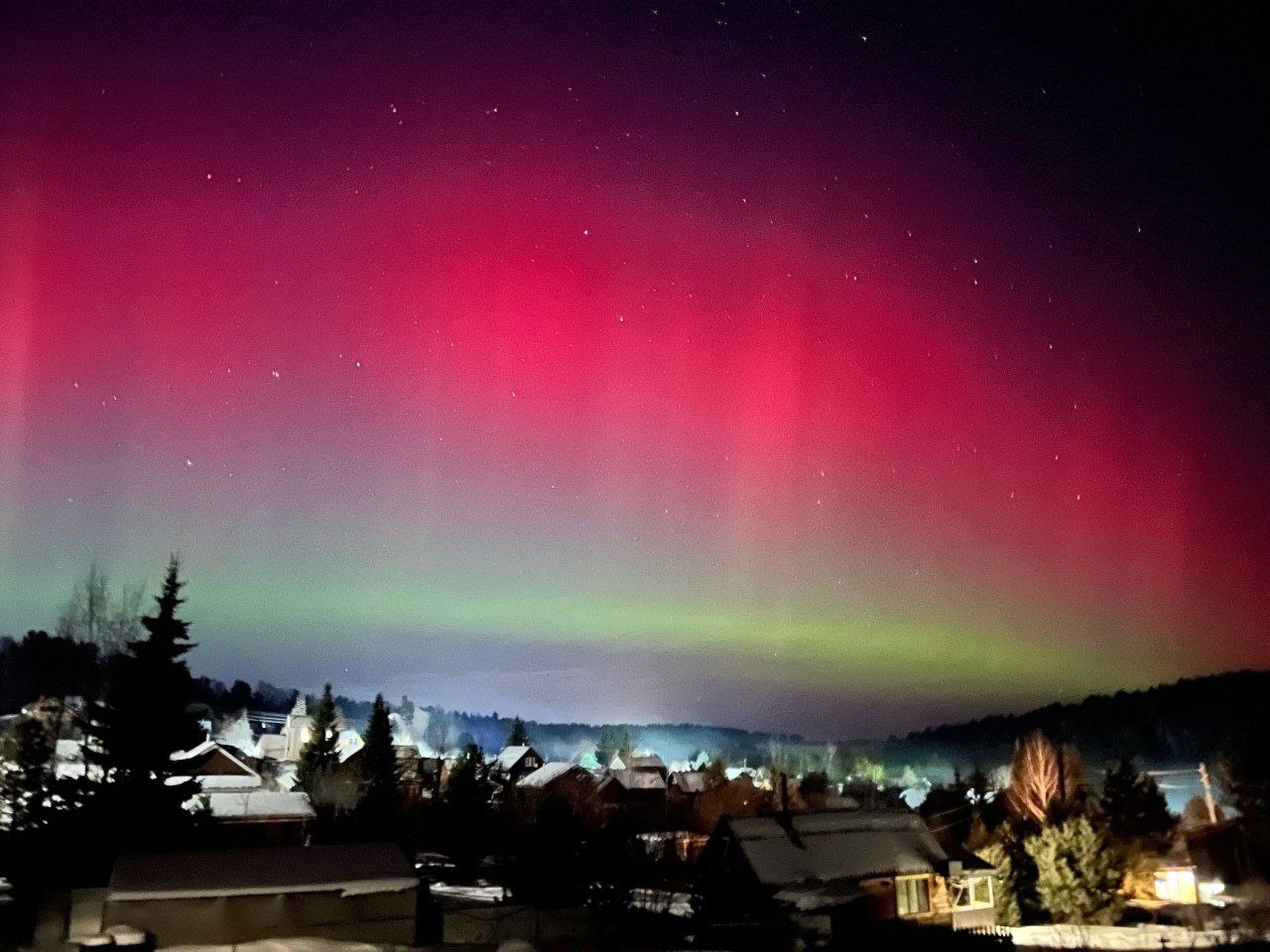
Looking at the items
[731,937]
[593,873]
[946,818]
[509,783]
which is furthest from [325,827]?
[946,818]

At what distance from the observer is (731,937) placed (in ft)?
92.2

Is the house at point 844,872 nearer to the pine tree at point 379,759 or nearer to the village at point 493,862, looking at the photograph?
the village at point 493,862

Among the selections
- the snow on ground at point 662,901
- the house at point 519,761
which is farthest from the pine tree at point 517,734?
the snow on ground at point 662,901

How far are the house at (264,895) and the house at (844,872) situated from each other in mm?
14260

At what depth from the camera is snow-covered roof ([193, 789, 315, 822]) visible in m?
44.0

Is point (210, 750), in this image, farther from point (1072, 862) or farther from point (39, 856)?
point (1072, 862)

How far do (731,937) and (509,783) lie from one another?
5376cm

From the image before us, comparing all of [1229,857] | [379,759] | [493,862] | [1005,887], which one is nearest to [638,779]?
[379,759]

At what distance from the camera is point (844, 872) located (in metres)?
→ 35.8

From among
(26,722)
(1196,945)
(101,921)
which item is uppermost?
(26,722)

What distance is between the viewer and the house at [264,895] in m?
21.2

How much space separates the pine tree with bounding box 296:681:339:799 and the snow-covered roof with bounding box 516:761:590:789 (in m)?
21.9

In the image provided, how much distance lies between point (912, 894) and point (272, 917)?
77.1 ft

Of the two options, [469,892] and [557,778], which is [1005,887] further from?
[557,778]
